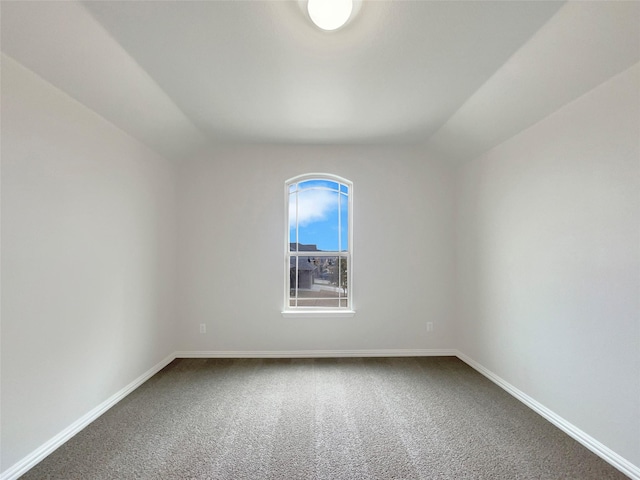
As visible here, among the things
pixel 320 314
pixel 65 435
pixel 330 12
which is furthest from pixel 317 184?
pixel 65 435

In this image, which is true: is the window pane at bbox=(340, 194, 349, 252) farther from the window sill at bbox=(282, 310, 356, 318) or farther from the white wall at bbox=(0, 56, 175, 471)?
the white wall at bbox=(0, 56, 175, 471)

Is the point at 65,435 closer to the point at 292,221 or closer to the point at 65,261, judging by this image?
the point at 65,261

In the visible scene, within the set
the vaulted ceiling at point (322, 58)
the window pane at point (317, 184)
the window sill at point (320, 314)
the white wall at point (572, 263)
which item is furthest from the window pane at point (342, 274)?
the vaulted ceiling at point (322, 58)

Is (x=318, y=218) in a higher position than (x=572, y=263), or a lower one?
higher

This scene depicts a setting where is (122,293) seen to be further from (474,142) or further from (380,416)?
(474,142)

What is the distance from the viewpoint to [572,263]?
229 centimetres

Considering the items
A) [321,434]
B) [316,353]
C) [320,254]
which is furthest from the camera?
[320,254]

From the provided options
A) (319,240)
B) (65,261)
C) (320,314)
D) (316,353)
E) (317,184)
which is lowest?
(316,353)

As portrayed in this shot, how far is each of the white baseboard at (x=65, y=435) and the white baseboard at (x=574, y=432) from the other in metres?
3.49

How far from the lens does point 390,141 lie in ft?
12.4

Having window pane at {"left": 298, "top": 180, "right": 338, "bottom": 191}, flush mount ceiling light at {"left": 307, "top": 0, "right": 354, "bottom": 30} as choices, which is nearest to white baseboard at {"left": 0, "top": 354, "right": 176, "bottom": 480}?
window pane at {"left": 298, "top": 180, "right": 338, "bottom": 191}

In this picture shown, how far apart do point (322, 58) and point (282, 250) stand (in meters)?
2.30

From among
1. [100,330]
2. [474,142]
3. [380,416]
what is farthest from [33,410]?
[474,142]

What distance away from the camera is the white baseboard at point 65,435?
5.99 feet
